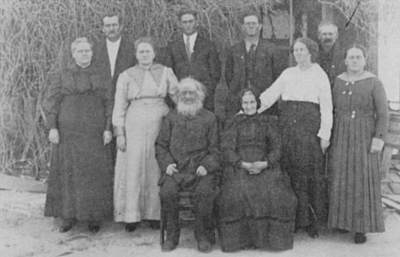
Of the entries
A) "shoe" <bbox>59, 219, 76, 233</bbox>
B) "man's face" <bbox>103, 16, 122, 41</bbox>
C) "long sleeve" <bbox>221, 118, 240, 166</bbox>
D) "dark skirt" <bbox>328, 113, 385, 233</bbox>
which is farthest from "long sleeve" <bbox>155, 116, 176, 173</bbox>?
"dark skirt" <bbox>328, 113, 385, 233</bbox>

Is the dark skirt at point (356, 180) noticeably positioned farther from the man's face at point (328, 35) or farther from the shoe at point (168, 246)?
the shoe at point (168, 246)

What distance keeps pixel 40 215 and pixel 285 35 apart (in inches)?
124

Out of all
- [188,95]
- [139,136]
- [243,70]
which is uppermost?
[243,70]

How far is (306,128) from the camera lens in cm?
490

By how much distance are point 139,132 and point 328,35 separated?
1.80 m

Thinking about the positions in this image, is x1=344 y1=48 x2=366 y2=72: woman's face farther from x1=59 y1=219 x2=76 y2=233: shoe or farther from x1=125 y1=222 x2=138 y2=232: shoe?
x1=59 y1=219 x2=76 y2=233: shoe

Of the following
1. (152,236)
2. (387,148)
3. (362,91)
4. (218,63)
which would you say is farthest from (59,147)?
(387,148)

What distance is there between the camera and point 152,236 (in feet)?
16.6

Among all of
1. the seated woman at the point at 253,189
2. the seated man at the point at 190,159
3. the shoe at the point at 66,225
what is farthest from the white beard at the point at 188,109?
the shoe at the point at 66,225

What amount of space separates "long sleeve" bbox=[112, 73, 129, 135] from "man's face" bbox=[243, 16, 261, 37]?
3.64 feet

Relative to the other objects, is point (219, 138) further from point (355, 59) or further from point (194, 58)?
point (355, 59)

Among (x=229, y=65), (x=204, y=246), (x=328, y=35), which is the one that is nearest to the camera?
(x=204, y=246)

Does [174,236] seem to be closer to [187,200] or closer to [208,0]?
[187,200]

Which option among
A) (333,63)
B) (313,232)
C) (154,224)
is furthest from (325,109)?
(154,224)
